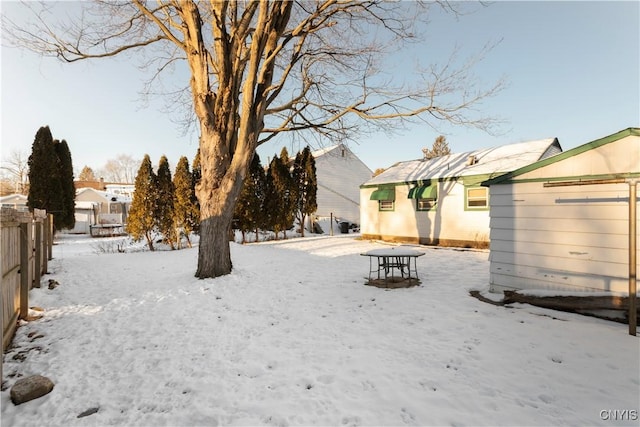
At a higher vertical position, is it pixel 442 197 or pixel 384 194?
pixel 384 194

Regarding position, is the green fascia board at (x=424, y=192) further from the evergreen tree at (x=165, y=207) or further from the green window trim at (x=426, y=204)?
the evergreen tree at (x=165, y=207)

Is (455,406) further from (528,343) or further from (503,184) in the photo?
(503,184)

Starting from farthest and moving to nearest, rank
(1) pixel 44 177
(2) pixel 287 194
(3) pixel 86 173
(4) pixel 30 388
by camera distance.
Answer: (3) pixel 86 173
(1) pixel 44 177
(2) pixel 287 194
(4) pixel 30 388

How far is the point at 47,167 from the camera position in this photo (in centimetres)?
1952

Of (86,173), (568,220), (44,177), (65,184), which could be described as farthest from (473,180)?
(86,173)

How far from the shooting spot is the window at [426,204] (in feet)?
49.4

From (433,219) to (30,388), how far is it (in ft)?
49.3

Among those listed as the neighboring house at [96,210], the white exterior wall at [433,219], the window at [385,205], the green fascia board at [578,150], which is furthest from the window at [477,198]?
the neighboring house at [96,210]

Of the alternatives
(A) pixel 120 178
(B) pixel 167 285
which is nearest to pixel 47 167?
(B) pixel 167 285

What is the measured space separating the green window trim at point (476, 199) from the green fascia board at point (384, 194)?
13.1ft

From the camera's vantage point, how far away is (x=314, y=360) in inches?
145

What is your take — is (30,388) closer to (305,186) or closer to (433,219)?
(433,219)

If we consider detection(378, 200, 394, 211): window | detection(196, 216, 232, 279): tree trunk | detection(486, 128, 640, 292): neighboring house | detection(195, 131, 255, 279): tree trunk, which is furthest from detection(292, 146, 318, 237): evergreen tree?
detection(486, 128, 640, 292): neighboring house

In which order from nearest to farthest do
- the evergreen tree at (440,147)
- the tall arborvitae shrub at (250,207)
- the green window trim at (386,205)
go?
the tall arborvitae shrub at (250,207), the green window trim at (386,205), the evergreen tree at (440,147)
